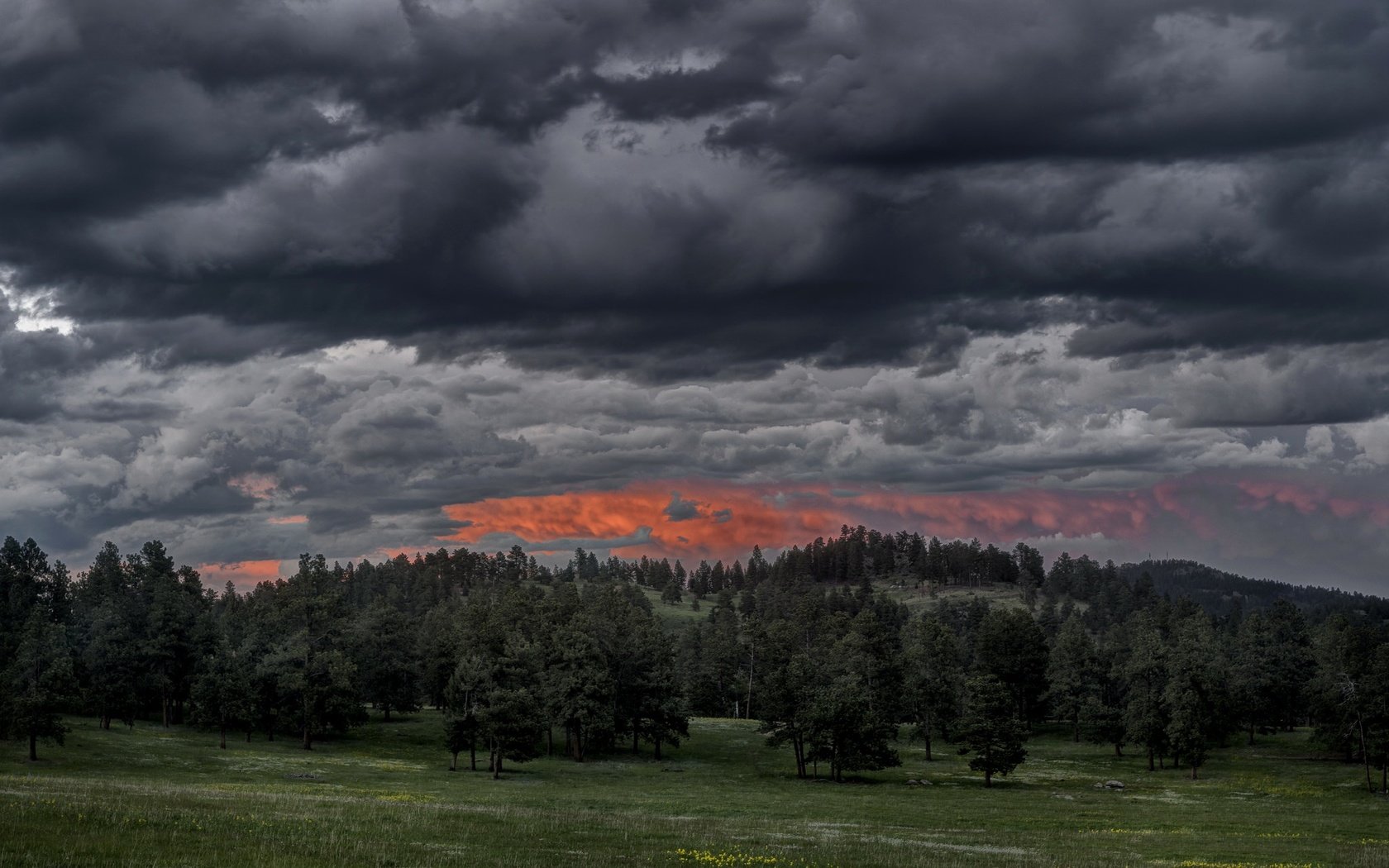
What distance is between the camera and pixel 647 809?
62.9 metres

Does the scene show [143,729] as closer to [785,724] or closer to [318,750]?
[318,750]

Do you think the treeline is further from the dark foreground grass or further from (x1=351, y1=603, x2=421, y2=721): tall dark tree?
the dark foreground grass

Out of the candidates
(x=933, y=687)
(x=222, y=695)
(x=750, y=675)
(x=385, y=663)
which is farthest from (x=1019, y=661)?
(x=222, y=695)

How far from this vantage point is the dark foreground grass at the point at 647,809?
28250 millimetres

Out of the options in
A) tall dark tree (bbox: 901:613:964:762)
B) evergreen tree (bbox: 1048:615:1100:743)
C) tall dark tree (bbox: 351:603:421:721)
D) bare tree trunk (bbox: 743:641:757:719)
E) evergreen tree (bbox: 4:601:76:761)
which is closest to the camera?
evergreen tree (bbox: 4:601:76:761)

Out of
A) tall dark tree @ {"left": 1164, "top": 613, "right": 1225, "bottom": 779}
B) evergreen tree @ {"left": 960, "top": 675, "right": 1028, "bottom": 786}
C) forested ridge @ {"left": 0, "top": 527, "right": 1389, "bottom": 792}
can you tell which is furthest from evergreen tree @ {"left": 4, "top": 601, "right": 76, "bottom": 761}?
tall dark tree @ {"left": 1164, "top": 613, "right": 1225, "bottom": 779}

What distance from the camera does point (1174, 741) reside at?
110m

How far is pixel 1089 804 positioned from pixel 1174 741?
126 ft

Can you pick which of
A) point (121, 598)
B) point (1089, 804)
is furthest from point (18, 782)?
point (121, 598)

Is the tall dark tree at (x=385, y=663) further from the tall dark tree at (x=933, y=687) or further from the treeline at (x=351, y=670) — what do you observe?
the tall dark tree at (x=933, y=687)

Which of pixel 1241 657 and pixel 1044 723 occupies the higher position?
pixel 1241 657

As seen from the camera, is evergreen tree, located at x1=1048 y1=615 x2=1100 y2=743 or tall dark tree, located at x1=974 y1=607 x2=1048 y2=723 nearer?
Result: evergreen tree, located at x1=1048 y1=615 x2=1100 y2=743

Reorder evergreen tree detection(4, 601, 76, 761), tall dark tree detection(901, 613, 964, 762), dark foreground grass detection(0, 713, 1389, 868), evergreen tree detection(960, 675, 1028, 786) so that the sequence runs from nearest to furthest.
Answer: dark foreground grass detection(0, 713, 1389, 868), evergreen tree detection(4, 601, 76, 761), evergreen tree detection(960, 675, 1028, 786), tall dark tree detection(901, 613, 964, 762)

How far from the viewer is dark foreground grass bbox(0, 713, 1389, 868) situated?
28.2 meters
